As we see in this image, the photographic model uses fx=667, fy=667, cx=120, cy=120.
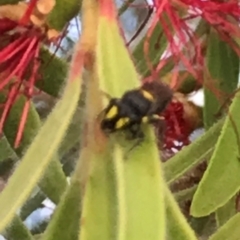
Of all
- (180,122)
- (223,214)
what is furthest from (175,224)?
(180,122)

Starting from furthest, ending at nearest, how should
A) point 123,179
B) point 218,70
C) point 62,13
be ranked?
point 218,70, point 62,13, point 123,179

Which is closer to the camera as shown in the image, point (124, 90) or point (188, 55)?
point (124, 90)

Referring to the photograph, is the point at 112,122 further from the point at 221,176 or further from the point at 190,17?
the point at 190,17

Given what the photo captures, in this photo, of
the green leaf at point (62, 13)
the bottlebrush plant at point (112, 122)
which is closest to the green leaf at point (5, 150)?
the bottlebrush plant at point (112, 122)

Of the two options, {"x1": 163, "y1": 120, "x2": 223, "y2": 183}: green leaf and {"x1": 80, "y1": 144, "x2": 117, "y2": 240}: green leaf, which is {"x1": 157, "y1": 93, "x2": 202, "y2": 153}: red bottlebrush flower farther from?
{"x1": 80, "y1": 144, "x2": 117, "y2": 240}: green leaf

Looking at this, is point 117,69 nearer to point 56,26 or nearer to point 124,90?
point 124,90

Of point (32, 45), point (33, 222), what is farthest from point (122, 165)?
point (33, 222)

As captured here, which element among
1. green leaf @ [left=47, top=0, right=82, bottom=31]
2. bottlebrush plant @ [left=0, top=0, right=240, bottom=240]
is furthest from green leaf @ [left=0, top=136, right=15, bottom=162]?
green leaf @ [left=47, top=0, right=82, bottom=31]
